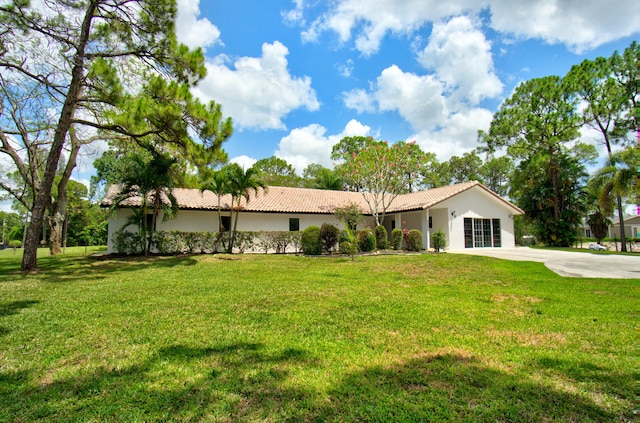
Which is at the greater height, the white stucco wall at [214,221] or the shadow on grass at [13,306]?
the white stucco wall at [214,221]

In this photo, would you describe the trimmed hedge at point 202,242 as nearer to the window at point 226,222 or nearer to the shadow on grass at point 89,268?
the shadow on grass at point 89,268

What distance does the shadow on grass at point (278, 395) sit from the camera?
2.69m

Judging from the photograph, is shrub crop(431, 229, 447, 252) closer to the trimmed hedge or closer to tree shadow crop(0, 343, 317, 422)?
the trimmed hedge

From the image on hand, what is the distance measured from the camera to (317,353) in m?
3.96

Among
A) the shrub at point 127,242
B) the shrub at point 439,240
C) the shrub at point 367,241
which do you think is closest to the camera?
the shrub at point 127,242

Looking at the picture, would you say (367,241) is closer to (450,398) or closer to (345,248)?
(345,248)

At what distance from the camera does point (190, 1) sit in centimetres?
1209

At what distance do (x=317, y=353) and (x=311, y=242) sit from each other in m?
13.6

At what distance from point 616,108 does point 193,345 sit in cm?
3733

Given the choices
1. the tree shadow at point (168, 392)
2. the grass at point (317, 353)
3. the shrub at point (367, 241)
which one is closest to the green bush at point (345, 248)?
the shrub at point (367, 241)

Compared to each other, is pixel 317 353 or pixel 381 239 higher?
pixel 381 239

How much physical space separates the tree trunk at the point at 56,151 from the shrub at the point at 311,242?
11.4m

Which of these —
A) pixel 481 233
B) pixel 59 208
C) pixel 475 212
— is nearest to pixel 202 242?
pixel 59 208

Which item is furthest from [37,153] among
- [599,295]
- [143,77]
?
[599,295]
